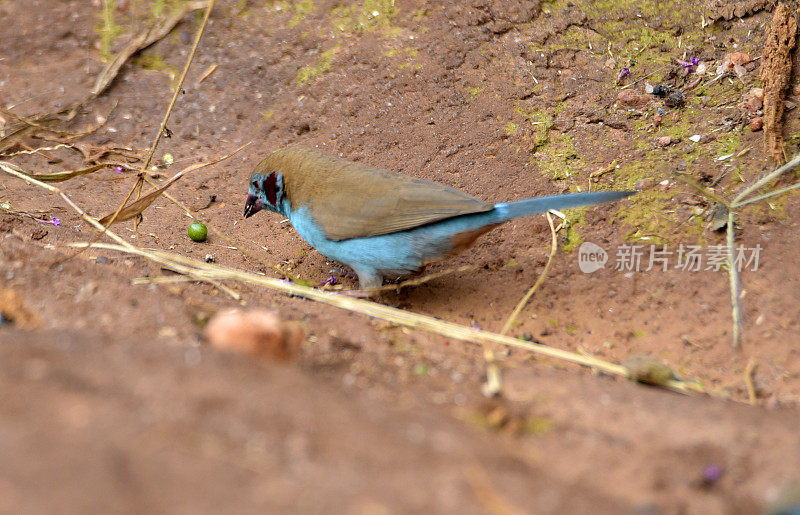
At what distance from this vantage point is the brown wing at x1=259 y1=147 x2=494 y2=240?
368 centimetres

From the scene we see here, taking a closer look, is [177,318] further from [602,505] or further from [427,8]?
[427,8]

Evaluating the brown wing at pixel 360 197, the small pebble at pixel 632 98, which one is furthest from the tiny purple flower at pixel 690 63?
the brown wing at pixel 360 197

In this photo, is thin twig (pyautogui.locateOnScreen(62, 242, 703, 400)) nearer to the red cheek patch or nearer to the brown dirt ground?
the brown dirt ground

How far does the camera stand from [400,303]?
4.05 metres

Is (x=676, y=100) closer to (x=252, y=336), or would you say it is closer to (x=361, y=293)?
(x=361, y=293)

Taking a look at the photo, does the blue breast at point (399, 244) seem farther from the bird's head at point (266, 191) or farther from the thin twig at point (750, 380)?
the thin twig at point (750, 380)

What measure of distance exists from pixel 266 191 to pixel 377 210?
912mm

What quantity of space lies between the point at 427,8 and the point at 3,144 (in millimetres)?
3409

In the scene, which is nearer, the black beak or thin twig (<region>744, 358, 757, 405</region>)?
thin twig (<region>744, 358, 757, 405</region>)

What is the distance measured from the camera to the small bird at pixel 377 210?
11.8ft

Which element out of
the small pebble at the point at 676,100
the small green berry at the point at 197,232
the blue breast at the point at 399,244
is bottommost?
the small green berry at the point at 197,232

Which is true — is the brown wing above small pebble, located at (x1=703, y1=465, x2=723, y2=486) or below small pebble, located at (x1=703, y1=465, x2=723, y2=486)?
below

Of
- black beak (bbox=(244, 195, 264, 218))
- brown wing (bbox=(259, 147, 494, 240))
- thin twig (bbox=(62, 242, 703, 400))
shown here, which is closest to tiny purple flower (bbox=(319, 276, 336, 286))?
brown wing (bbox=(259, 147, 494, 240))

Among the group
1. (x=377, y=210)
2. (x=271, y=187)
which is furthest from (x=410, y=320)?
(x=271, y=187)
